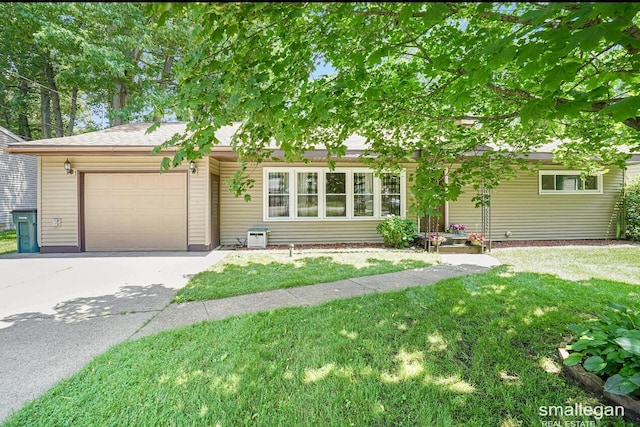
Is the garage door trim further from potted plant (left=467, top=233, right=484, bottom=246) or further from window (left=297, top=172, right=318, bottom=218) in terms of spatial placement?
potted plant (left=467, top=233, right=484, bottom=246)

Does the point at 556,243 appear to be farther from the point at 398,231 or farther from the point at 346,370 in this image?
the point at 346,370

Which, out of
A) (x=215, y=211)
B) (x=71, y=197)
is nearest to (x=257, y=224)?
(x=215, y=211)

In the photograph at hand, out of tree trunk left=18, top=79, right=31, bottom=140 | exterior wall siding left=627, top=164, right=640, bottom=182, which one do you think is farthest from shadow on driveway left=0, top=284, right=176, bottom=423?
tree trunk left=18, top=79, right=31, bottom=140

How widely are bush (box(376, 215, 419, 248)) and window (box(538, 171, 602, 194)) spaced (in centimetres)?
489

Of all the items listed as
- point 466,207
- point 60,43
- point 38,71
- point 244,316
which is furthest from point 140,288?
point 38,71

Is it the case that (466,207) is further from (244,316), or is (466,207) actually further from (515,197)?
(244,316)

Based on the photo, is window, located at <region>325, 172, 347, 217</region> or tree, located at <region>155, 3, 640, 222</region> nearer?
tree, located at <region>155, 3, 640, 222</region>

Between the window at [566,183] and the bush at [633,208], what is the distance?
904 mm

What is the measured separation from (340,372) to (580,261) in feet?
23.8

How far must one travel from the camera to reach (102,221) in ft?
27.7

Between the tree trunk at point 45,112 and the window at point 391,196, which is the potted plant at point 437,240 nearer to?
the window at point 391,196

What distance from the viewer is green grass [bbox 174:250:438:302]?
4902mm

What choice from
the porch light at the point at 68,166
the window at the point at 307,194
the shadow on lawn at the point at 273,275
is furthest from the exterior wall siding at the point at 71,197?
the window at the point at 307,194

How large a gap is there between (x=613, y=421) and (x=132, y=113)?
1726 centimetres
